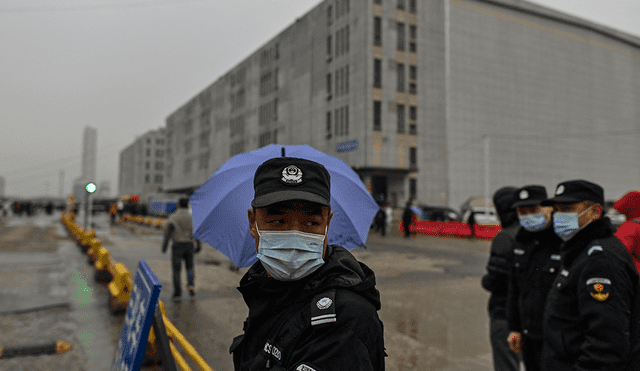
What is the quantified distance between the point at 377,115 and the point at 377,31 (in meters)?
8.21

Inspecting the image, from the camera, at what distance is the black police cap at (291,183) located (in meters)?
1.40

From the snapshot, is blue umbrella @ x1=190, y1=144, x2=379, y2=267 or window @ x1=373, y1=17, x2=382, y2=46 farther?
window @ x1=373, y1=17, x2=382, y2=46

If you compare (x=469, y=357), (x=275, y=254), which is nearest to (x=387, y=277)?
(x=469, y=357)

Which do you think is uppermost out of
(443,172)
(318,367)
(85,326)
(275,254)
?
(443,172)

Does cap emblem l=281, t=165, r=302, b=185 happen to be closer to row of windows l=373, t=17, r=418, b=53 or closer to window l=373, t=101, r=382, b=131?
window l=373, t=101, r=382, b=131

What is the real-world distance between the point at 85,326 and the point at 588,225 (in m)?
6.81

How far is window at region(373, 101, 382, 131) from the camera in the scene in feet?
132

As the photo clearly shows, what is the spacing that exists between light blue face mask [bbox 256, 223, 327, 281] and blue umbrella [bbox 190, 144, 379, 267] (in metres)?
1.72

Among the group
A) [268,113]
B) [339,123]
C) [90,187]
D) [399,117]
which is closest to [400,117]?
[399,117]

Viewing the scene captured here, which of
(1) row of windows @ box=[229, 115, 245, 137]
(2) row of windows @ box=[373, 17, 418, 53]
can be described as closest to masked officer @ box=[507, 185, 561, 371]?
(2) row of windows @ box=[373, 17, 418, 53]

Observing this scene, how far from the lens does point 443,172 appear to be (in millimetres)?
44438

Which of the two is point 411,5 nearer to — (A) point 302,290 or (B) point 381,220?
(B) point 381,220

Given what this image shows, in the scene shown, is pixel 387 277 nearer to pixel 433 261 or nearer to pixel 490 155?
pixel 433 261

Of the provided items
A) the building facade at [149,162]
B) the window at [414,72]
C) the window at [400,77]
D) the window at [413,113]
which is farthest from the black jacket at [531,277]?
the building facade at [149,162]
